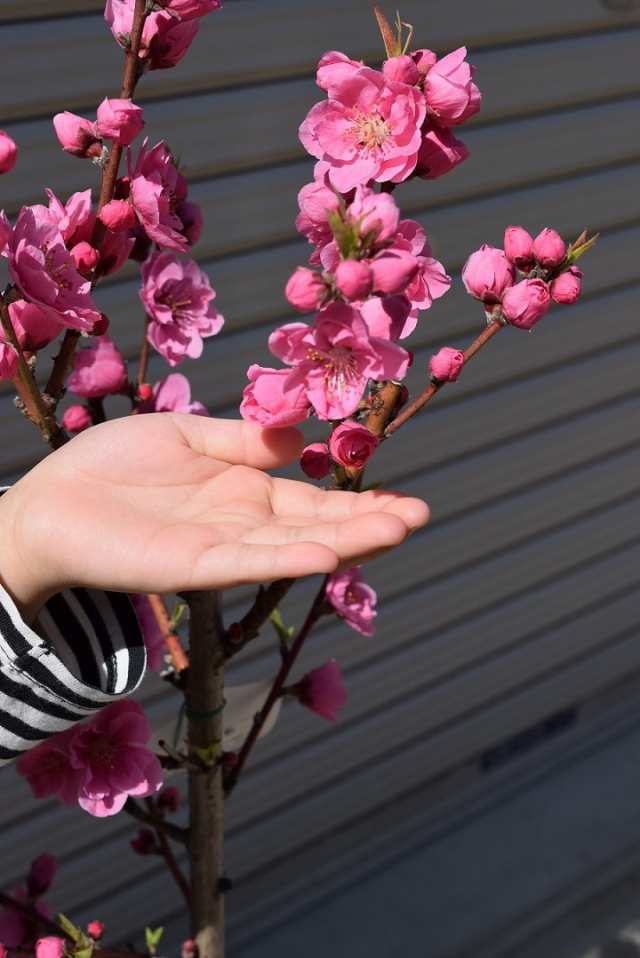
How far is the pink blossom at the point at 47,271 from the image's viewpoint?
1.23 metres

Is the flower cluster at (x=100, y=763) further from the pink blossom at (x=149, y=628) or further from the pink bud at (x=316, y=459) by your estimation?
the pink bud at (x=316, y=459)

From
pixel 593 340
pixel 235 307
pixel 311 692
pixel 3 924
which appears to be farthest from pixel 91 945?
pixel 593 340

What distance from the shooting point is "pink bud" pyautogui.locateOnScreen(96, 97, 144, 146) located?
1324 millimetres

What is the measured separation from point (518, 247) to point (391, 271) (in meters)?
0.34

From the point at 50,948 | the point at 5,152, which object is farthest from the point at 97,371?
the point at 50,948

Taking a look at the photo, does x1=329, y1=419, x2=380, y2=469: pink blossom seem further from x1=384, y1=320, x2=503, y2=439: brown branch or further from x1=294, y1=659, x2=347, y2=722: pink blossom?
x1=294, y1=659, x2=347, y2=722: pink blossom

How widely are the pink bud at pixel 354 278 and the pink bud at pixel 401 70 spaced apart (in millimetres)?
302

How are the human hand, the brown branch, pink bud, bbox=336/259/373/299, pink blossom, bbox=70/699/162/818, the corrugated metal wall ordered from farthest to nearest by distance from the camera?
the corrugated metal wall
pink blossom, bbox=70/699/162/818
the brown branch
the human hand
pink bud, bbox=336/259/373/299

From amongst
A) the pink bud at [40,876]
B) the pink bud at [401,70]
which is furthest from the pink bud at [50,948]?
the pink bud at [401,70]

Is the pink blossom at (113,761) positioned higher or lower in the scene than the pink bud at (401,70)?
lower

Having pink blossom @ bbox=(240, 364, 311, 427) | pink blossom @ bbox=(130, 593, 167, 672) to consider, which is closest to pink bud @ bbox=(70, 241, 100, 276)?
pink blossom @ bbox=(240, 364, 311, 427)

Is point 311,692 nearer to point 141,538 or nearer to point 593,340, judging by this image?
point 141,538

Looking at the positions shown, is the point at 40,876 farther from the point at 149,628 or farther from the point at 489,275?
the point at 489,275

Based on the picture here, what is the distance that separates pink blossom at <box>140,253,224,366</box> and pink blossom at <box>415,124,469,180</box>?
46 centimetres
